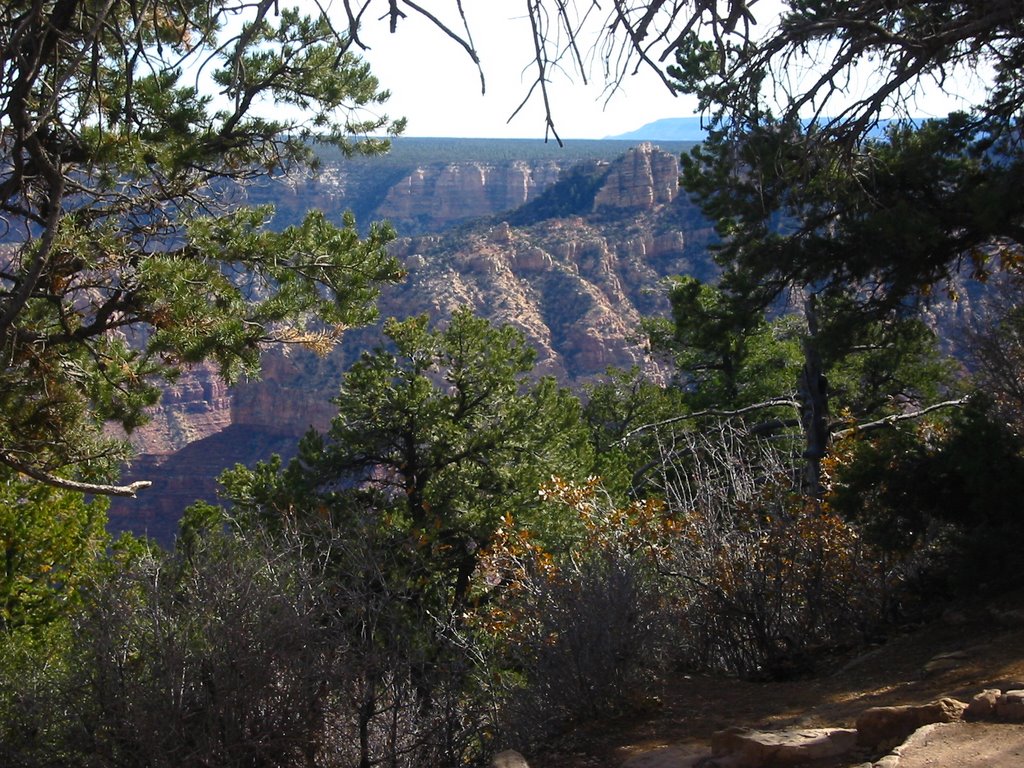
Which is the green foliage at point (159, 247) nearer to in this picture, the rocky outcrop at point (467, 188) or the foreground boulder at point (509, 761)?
the foreground boulder at point (509, 761)

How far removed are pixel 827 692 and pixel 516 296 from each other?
47.1 metres

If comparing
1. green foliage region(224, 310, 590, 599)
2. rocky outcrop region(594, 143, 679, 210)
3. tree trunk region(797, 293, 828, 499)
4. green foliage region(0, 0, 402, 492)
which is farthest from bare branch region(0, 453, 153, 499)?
rocky outcrop region(594, 143, 679, 210)

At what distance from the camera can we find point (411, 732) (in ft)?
18.4

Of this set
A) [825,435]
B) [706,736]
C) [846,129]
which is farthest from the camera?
[825,435]

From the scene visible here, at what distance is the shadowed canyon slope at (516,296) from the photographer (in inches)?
2019

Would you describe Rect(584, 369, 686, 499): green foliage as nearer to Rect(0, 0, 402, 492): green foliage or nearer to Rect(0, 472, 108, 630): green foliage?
Rect(0, 472, 108, 630): green foliage

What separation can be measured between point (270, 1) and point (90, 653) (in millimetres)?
3596

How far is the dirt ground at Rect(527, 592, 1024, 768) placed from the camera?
462cm

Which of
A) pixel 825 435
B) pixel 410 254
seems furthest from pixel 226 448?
pixel 825 435

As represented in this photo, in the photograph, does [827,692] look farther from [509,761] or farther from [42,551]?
[42,551]

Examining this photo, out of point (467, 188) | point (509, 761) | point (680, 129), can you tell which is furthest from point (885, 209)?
point (467, 188)

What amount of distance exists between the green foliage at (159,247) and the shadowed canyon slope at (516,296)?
3796cm

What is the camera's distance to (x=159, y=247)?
7.04m

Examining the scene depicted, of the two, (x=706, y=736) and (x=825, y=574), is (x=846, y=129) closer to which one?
(x=825, y=574)
